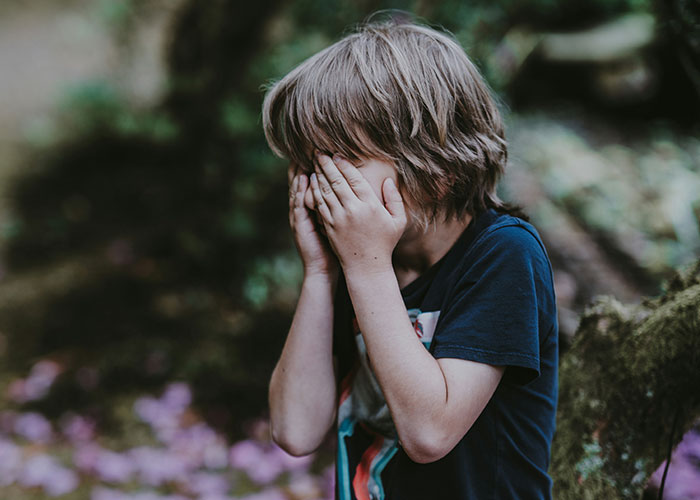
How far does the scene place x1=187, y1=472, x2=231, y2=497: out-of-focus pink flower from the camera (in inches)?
113

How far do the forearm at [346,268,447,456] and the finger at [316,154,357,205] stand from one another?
189 mm

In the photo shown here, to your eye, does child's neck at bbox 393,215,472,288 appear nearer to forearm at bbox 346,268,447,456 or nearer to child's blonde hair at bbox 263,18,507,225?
child's blonde hair at bbox 263,18,507,225

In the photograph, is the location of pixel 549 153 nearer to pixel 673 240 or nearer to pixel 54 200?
pixel 673 240

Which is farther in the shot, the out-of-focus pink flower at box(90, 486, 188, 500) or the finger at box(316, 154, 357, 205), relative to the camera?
the out-of-focus pink flower at box(90, 486, 188, 500)

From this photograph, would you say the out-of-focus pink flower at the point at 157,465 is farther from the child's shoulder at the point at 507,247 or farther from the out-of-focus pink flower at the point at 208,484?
the child's shoulder at the point at 507,247

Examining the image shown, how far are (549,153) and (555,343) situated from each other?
3082 mm

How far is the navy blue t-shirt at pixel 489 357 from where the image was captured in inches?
45.9

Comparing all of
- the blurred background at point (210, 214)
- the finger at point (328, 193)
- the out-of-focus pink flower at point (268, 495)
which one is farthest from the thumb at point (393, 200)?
the out-of-focus pink flower at point (268, 495)

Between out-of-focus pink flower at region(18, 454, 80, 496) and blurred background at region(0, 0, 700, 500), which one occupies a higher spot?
blurred background at region(0, 0, 700, 500)


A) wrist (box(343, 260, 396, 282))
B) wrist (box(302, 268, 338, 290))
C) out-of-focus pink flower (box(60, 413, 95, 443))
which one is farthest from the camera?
out-of-focus pink flower (box(60, 413, 95, 443))

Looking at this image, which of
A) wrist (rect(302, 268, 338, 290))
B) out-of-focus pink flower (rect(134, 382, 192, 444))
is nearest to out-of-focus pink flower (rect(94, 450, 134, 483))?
out-of-focus pink flower (rect(134, 382, 192, 444))

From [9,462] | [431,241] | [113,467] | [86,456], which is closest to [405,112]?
[431,241]

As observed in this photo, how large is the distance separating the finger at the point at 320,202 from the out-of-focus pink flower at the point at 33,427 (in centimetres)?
269

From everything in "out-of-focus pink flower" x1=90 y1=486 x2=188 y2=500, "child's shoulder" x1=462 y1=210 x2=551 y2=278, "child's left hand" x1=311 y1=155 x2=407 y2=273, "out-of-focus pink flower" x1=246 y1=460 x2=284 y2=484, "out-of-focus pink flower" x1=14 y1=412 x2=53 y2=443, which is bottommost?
"out-of-focus pink flower" x1=246 y1=460 x2=284 y2=484
